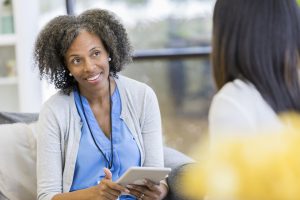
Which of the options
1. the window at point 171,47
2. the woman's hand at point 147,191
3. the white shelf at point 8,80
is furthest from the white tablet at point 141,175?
the window at point 171,47

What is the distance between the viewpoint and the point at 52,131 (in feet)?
6.37

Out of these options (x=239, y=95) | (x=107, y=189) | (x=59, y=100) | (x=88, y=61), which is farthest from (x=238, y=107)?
(x=59, y=100)

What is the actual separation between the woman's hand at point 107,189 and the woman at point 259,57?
2.72 ft

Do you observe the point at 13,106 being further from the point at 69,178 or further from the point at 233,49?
the point at 233,49

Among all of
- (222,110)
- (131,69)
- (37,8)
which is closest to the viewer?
→ (222,110)

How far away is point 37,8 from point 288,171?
3127 millimetres

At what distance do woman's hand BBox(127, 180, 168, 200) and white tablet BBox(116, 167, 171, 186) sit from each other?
4cm

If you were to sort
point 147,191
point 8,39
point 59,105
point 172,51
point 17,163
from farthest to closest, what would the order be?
point 172,51 < point 8,39 < point 17,163 < point 59,105 < point 147,191

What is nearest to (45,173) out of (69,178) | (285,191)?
(69,178)

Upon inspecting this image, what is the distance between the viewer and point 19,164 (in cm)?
209

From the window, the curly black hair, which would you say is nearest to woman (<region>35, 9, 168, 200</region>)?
the curly black hair

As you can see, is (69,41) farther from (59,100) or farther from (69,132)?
(69,132)

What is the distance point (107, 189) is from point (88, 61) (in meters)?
0.46

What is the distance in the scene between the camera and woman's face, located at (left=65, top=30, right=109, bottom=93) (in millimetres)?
1915
